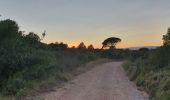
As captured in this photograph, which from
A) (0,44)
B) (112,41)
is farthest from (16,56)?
(112,41)

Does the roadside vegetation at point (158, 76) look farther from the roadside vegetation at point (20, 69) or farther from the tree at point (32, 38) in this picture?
the tree at point (32, 38)

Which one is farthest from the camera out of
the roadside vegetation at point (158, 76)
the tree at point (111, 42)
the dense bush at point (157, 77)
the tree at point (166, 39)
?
the tree at point (111, 42)

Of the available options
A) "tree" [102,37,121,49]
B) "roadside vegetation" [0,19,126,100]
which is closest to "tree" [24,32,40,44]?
"roadside vegetation" [0,19,126,100]

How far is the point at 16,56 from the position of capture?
2864cm

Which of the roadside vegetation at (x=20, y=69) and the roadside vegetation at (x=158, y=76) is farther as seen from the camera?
the roadside vegetation at (x=20, y=69)

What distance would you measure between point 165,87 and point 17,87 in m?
7.56

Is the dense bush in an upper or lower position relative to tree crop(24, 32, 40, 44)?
lower

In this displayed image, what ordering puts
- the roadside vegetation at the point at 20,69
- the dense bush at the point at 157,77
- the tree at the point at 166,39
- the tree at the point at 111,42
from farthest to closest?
the tree at the point at 111,42, the tree at the point at 166,39, the roadside vegetation at the point at 20,69, the dense bush at the point at 157,77

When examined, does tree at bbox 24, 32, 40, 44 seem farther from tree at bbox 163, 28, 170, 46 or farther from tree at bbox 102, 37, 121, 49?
tree at bbox 102, 37, 121, 49

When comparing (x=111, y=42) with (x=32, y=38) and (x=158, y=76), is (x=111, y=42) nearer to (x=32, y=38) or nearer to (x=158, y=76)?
(x=32, y=38)

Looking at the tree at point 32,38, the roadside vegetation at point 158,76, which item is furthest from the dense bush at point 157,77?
the tree at point 32,38

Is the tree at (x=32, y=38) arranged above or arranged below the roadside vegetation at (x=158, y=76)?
above

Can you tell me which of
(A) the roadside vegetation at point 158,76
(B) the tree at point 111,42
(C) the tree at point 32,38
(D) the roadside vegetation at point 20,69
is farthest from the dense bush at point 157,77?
(B) the tree at point 111,42

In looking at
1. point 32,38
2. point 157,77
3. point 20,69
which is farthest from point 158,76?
point 32,38
